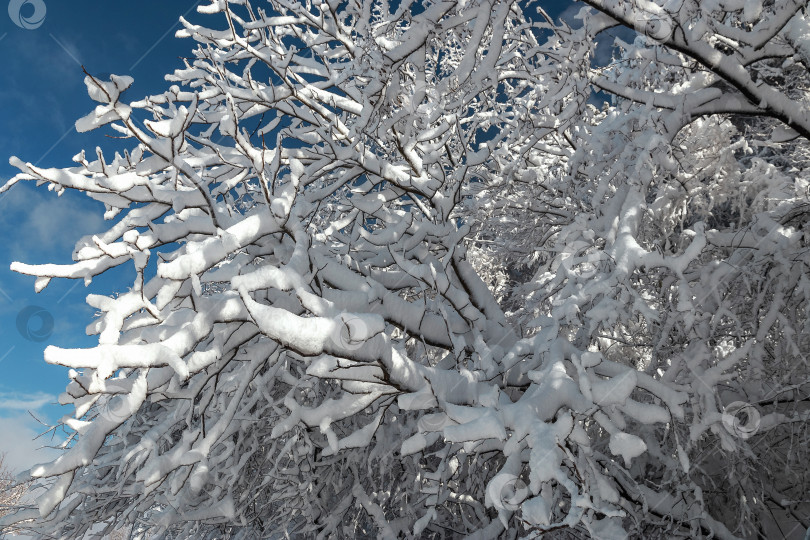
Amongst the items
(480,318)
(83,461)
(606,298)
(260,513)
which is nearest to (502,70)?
(480,318)

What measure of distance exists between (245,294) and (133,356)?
44 centimetres

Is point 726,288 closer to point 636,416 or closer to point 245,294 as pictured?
point 636,416

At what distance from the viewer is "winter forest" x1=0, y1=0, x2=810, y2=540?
207 centimetres

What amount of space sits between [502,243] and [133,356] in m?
5.41

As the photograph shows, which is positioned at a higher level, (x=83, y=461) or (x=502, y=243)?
(x=83, y=461)

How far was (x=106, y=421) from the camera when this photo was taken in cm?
217

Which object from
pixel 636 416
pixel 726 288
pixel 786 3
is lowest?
pixel 726 288

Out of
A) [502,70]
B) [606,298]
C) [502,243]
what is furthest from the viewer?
[502,243]

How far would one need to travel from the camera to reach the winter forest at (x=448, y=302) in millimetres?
2070

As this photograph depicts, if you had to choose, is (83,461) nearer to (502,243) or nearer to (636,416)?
(636,416)

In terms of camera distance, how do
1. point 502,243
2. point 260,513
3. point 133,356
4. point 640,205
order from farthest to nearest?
point 502,243
point 260,513
point 640,205
point 133,356

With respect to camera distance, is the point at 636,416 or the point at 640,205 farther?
the point at 640,205

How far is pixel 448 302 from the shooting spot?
3.80 m

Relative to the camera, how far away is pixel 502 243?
21.8ft
